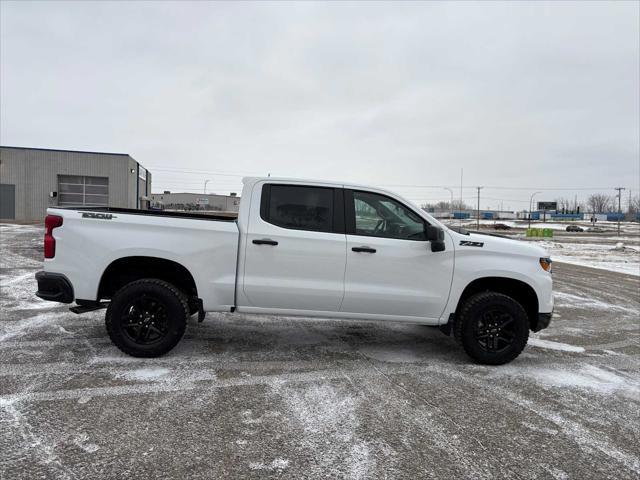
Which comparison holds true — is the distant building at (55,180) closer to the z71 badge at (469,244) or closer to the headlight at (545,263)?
Answer: the z71 badge at (469,244)

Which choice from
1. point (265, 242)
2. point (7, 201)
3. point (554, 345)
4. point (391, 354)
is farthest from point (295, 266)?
point (7, 201)

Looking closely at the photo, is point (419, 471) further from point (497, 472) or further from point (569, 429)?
point (569, 429)

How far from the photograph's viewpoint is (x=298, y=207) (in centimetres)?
491

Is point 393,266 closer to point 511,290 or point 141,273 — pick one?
point 511,290

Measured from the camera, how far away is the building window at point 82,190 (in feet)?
131

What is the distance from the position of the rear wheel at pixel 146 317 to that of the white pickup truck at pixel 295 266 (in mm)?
11

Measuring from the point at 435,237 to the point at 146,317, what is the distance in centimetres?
313

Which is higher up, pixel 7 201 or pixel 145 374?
pixel 7 201

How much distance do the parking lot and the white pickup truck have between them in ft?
1.71

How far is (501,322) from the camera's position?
491 cm

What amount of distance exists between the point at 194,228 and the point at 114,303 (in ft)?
3.63

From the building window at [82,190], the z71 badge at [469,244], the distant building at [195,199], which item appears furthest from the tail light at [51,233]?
the distant building at [195,199]

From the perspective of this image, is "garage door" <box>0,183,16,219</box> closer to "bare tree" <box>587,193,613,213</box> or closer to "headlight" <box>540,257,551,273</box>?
"headlight" <box>540,257,551,273</box>

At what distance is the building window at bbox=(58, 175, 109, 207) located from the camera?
39.9 meters
